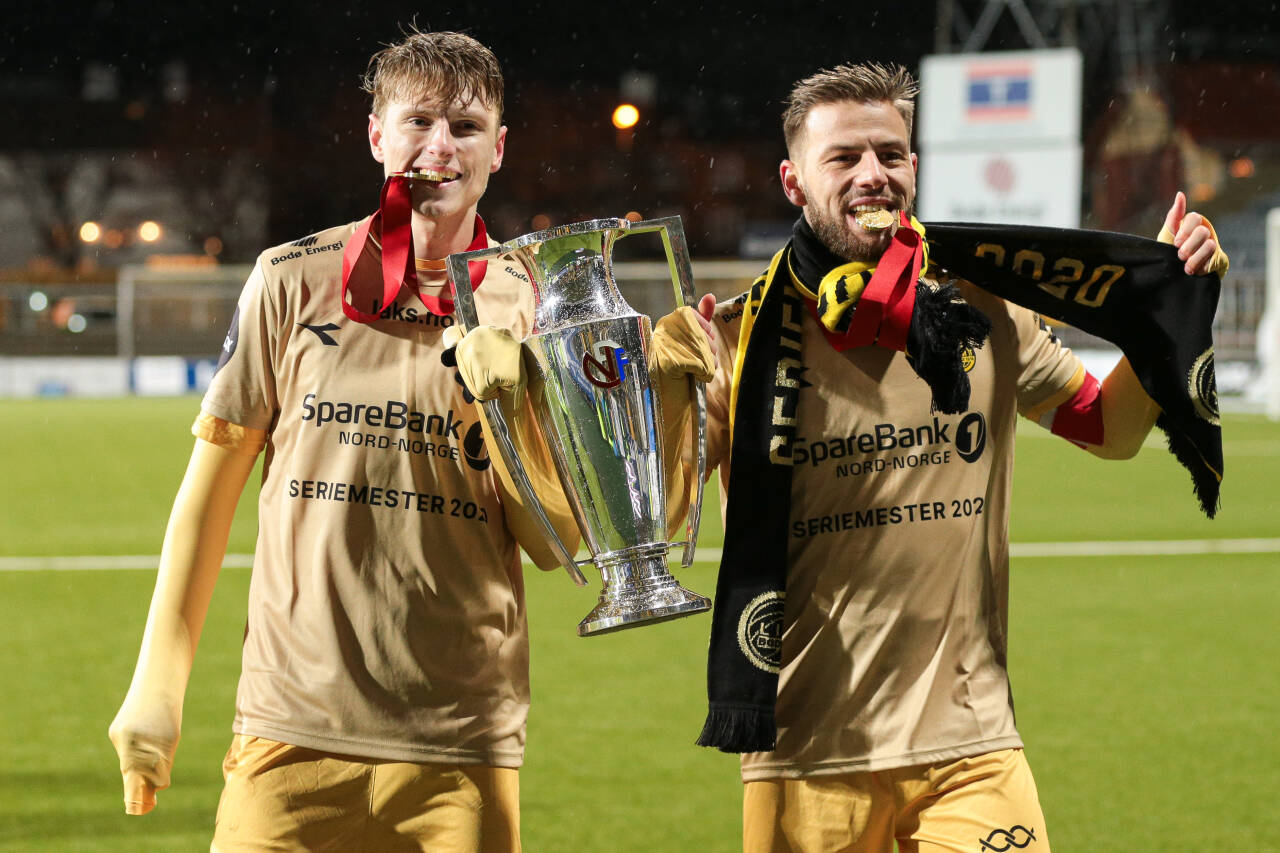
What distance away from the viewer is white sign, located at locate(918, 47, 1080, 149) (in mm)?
24344

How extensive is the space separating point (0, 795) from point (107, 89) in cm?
4954

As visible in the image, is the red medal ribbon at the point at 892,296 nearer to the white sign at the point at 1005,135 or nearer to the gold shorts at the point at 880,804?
the gold shorts at the point at 880,804

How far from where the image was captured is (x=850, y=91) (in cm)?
250

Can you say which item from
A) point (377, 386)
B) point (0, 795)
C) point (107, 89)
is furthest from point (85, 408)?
point (107, 89)

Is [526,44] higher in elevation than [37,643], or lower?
higher

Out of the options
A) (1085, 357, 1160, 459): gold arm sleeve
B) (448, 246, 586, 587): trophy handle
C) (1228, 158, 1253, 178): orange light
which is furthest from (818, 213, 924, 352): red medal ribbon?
(1228, 158, 1253, 178): orange light

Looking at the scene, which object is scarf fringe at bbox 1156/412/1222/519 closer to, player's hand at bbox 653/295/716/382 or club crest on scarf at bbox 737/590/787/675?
club crest on scarf at bbox 737/590/787/675

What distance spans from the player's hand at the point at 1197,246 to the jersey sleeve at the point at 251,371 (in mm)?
1445

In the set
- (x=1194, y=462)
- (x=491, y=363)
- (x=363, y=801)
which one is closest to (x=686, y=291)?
(x=491, y=363)

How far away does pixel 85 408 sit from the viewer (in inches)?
995

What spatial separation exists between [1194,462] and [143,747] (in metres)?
A: 1.75

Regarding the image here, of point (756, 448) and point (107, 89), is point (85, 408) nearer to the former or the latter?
point (756, 448)

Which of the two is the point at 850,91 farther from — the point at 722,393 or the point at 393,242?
the point at 393,242

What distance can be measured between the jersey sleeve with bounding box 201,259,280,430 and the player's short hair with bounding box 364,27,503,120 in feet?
1.13
